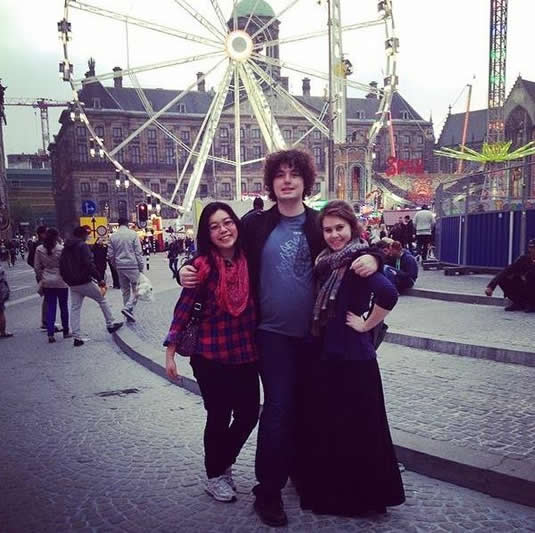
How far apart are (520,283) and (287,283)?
256 inches

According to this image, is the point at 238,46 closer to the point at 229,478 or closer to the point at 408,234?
the point at 408,234

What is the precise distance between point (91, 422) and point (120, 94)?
8279 cm

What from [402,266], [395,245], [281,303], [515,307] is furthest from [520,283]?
[281,303]

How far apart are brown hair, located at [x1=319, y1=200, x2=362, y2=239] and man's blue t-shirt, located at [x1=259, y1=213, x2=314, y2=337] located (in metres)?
0.19

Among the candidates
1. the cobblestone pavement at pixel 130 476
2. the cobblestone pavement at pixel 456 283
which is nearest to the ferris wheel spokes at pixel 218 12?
the cobblestone pavement at pixel 456 283

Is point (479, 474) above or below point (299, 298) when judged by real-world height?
below

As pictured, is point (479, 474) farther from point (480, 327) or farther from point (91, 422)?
point (480, 327)

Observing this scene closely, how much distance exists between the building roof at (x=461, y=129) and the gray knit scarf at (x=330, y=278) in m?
89.7

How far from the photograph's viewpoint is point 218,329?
3.20 meters

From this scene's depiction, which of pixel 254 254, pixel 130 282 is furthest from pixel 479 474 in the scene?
pixel 130 282

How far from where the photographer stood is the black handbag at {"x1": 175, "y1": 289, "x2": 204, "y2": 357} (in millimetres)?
3230

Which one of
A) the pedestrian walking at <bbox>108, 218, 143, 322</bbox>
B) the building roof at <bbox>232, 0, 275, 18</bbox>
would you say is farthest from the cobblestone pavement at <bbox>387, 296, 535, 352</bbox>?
the building roof at <bbox>232, 0, 275, 18</bbox>

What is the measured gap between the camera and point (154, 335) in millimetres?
8273

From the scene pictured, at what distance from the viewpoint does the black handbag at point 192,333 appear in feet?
10.6
